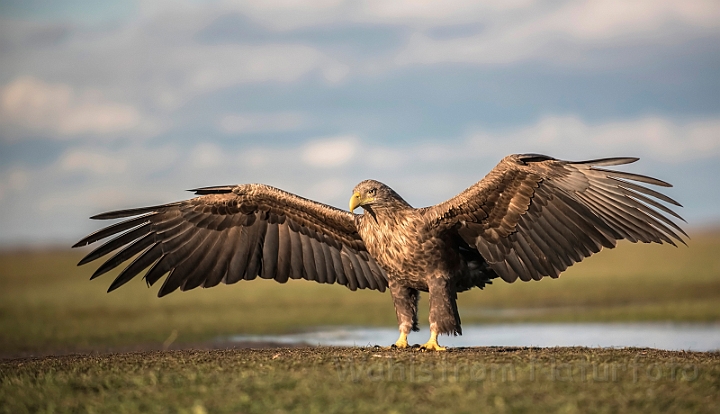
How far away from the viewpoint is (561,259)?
10.4 m

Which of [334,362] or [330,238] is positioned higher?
[330,238]

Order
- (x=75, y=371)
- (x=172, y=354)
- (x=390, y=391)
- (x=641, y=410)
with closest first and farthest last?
(x=641, y=410)
(x=390, y=391)
(x=75, y=371)
(x=172, y=354)

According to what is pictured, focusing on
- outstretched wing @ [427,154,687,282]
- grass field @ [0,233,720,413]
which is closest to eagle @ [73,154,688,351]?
outstretched wing @ [427,154,687,282]

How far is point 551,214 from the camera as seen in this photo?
33.4ft

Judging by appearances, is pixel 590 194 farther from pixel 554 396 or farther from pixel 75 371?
pixel 75 371

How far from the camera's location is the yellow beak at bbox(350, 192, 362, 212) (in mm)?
10289

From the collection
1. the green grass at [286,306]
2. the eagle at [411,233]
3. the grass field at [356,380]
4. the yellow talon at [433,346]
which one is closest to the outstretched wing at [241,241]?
the eagle at [411,233]

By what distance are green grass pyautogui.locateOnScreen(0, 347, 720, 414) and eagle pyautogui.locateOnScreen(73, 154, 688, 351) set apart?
4.69ft

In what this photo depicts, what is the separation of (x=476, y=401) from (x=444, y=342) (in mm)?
9026

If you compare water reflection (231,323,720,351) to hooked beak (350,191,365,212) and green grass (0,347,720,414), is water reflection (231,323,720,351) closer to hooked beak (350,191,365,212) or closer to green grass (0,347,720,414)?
hooked beak (350,191,365,212)

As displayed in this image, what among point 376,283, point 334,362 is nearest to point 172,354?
point 334,362

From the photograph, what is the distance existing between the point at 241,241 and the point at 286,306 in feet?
53.9

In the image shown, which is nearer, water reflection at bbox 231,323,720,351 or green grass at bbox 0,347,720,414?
green grass at bbox 0,347,720,414

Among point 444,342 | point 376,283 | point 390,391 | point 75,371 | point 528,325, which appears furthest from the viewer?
point 528,325
